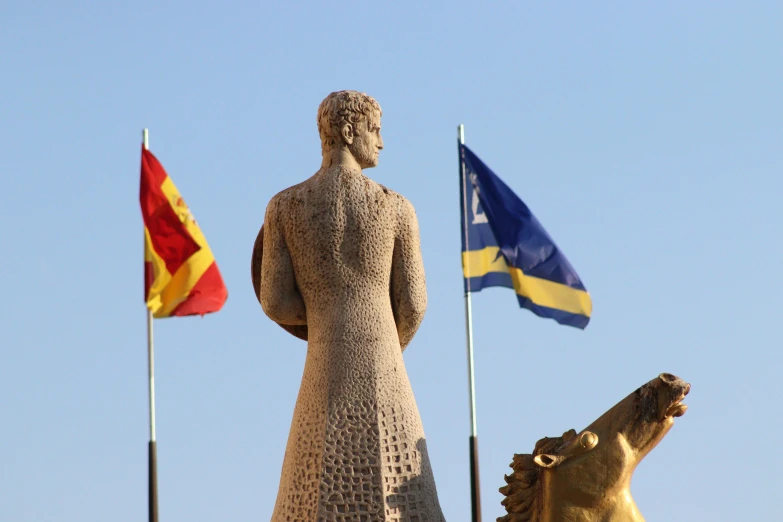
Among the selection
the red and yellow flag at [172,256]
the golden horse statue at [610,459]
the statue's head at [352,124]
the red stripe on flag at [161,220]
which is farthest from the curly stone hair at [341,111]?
the red stripe on flag at [161,220]

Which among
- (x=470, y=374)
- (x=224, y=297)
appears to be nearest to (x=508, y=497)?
(x=470, y=374)

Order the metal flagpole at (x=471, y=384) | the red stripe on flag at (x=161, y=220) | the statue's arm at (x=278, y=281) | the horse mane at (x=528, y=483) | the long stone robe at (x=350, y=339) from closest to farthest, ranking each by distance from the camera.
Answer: the horse mane at (x=528, y=483) → the long stone robe at (x=350, y=339) → the statue's arm at (x=278, y=281) → the metal flagpole at (x=471, y=384) → the red stripe on flag at (x=161, y=220)

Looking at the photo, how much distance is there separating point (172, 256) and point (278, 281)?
13.6m

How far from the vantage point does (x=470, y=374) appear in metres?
22.5

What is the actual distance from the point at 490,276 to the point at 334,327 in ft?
39.1

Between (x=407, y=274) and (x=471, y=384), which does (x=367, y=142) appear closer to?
(x=407, y=274)

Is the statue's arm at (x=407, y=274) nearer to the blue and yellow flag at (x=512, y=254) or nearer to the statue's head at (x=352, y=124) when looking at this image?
the statue's head at (x=352, y=124)

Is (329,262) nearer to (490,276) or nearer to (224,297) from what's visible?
(490,276)

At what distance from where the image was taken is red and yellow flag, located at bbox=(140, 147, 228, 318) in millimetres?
24969

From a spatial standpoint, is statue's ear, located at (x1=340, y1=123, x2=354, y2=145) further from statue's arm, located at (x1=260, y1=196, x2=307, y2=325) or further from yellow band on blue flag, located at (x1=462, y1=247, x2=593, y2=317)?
yellow band on blue flag, located at (x1=462, y1=247, x2=593, y2=317)

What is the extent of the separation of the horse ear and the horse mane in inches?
4.0

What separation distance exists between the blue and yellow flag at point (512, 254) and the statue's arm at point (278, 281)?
11074 mm

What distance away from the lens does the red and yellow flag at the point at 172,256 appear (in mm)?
24969

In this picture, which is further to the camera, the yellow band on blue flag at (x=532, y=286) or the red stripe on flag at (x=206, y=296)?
the red stripe on flag at (x=206, y=296)
